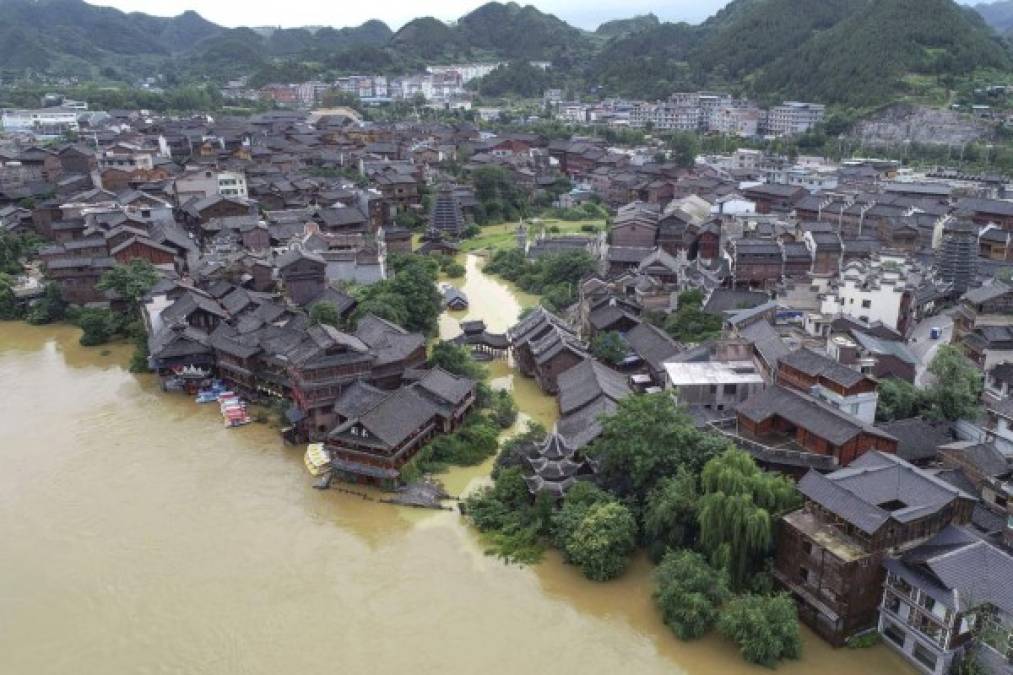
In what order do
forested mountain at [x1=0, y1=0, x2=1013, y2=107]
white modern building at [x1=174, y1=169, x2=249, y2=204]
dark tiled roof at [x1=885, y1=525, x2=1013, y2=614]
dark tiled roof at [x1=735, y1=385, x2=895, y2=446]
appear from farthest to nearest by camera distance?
1. forested mountain at [x1=0, y1=0, x2=1013, y2=107]
2. white modern building at [x1=174, y1=169, x2=249, y2=204]
3. dark tiled roof at [x1=735, y1=385, x2=895, y2=446]
4. dark tiled roof at [x1=885, y1=525, x2=1013, y2=614]

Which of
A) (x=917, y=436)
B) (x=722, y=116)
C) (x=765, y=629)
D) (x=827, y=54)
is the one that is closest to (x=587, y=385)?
(x=917, y=436)

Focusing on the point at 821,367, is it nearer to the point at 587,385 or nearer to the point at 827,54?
the point at 587,385

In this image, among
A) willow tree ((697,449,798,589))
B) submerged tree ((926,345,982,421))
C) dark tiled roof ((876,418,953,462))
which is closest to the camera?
willow tree ((697,449,798,589))

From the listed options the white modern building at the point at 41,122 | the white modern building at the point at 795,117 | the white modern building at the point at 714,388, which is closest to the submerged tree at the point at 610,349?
the white modern building at the point at 714,388

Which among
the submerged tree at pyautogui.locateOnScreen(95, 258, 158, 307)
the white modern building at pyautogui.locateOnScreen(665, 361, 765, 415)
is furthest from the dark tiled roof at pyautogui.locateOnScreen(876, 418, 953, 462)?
the submerged tree at pyautogui.locateOnScreen(95, 258, 158, 307)

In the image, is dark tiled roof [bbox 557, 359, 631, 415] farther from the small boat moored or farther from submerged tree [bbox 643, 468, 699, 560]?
the small boat moored

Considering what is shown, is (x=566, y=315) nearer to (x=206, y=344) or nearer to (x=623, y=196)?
(x=206, y=344)

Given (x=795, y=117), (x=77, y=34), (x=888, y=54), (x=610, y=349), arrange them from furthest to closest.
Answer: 1. (x=77, y=34)
2. (x=888, y=54)
3. (x=795, y=117)
4. (x=610, y=349)

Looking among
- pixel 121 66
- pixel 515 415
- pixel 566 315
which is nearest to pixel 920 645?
pixel 515 415
